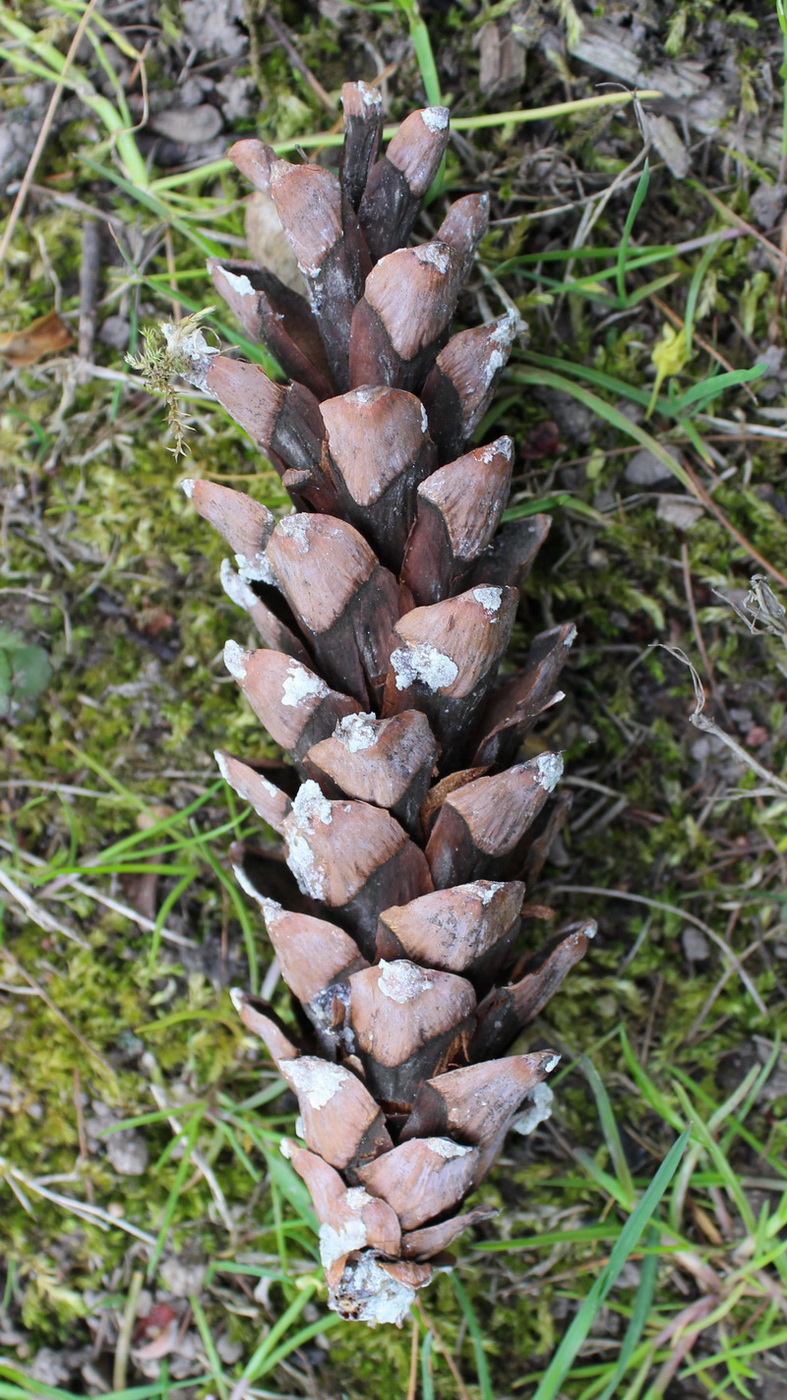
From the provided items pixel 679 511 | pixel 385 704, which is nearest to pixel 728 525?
pixel 679 511

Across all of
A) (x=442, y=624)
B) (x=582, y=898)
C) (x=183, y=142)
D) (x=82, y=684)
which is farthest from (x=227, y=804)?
(x=183, y=142)

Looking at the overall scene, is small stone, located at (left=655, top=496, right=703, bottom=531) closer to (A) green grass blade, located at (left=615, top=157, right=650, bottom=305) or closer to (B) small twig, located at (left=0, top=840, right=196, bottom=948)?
(A) green grass blade, located at (left=615, top=157, right=650, bottom=305)

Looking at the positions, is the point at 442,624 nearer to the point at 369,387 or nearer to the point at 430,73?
the point at 369,387

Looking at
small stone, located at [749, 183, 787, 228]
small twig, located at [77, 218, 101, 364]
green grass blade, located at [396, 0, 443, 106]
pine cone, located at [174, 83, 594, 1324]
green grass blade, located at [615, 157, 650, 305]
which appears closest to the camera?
pine cone, located at [174, 83, 594, 1324]

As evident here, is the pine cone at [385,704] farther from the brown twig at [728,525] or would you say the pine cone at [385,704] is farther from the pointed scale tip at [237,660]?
the brown twig at [728,525]

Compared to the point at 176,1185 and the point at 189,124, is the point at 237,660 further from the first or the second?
the point at 189,124

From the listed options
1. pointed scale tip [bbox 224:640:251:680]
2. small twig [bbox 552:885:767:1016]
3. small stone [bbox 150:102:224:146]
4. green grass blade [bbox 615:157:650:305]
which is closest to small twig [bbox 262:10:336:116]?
small stone [bbox 150:102:224:146]
